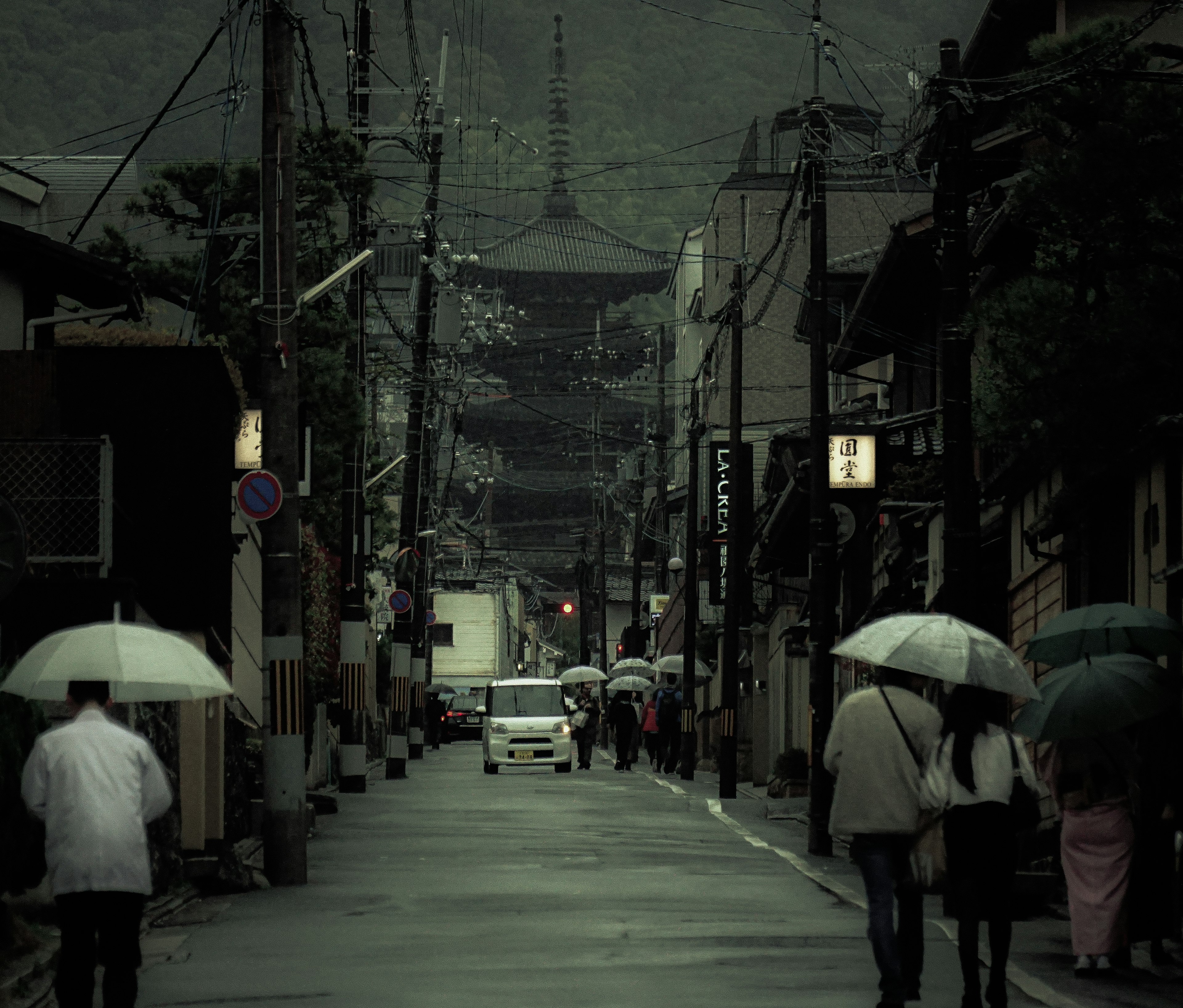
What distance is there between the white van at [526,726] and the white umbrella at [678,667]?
5.50 m

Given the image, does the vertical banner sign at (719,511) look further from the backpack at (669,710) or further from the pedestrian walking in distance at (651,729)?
the pedestrian walking in distance at (651,729)

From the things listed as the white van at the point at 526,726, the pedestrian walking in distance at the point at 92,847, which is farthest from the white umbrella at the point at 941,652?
the white van at the point at 526,726

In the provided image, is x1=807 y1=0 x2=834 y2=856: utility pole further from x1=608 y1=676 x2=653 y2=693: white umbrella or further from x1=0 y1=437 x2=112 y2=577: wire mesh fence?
x1=608 y1=676 x2=653 y2=693: white umbrella

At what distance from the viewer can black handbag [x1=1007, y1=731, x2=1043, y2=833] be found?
9.66 m

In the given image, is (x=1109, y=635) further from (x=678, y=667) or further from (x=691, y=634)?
(x=678, y=667)

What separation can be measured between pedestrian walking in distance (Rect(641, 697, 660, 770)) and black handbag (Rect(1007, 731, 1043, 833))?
114ft

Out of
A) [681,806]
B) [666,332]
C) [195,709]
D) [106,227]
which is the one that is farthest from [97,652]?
[666,332]

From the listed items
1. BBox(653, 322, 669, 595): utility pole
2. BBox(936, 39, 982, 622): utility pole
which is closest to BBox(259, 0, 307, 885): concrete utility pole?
BBox(936, 39, 982, 622): utility pole

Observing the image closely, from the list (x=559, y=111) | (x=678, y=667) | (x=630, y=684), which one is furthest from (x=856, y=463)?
(x=559, y=111)

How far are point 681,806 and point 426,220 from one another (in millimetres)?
13497

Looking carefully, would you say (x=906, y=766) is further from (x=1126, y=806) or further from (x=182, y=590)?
(x=182, y=590)

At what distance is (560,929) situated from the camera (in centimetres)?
1286

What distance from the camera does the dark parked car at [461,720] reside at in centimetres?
7419

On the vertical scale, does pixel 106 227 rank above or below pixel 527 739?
above
